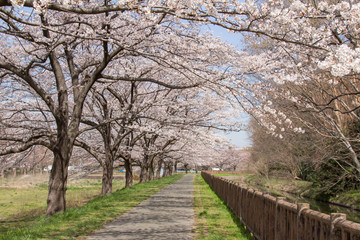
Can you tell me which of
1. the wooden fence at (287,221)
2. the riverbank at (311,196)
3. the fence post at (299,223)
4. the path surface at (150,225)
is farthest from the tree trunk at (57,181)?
the riverbank at (311,196)

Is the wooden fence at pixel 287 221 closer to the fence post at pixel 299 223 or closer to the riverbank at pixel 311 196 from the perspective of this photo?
the fence post at pixel 299 223

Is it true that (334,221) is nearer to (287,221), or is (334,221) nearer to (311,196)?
(287,221)

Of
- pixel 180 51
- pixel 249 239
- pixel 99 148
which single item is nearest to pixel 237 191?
pixel 249 239

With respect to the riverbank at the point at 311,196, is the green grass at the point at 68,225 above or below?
above

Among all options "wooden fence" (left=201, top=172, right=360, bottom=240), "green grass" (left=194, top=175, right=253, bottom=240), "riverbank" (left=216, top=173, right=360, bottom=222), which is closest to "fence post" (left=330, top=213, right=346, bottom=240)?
"wooden fence" (left=201, top=172, right=360, bottom=240)

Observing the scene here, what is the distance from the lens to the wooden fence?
3586mm

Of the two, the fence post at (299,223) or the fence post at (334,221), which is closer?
the fence post at (334,221)

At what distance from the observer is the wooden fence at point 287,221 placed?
359cm

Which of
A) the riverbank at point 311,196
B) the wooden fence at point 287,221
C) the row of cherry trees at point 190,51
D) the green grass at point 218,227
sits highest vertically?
the row of cherry trees at point 190,51

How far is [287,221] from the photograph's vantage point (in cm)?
532

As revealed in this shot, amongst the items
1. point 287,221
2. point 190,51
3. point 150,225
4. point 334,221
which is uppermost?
point 190,51

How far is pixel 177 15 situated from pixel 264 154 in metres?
30.4

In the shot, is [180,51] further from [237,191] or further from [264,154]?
[264,154]

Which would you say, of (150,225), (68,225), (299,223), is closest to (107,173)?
(68,225)
